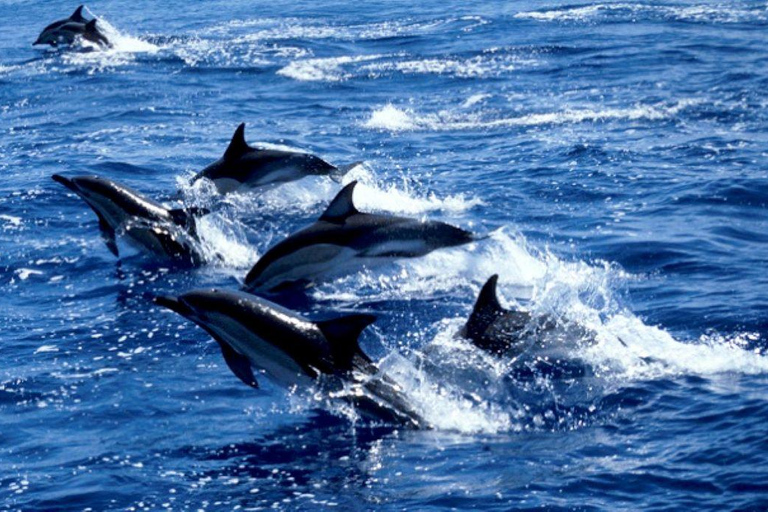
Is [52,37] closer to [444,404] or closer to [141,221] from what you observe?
[141,221]

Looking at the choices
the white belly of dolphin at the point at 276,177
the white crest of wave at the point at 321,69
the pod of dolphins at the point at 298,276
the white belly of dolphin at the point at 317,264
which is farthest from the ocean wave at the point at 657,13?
the white belly of dolphin at the point at 317,264

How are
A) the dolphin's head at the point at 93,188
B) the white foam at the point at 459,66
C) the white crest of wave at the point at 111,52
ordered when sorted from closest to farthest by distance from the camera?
1. the dolphin's head at the point at 93,188
2. the white foam at the point at 459,66
3. the white crest of wave at the point at 111,52

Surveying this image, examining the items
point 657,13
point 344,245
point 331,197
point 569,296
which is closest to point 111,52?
point 657,13

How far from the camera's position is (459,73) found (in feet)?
94.8

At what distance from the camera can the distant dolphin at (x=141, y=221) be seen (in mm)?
15500

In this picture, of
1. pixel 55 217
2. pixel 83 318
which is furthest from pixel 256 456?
pixel 55 217

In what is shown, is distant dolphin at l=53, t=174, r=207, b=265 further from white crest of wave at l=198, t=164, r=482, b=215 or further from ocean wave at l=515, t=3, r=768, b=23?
ocean wave at l=515, t=3, r=768, b=23

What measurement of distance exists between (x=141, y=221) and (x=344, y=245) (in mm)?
3047

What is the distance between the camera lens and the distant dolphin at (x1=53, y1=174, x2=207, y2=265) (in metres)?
15.5

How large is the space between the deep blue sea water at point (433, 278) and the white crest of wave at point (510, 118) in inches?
3.4

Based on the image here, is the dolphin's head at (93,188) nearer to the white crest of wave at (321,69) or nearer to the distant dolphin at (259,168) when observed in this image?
the distant dolphin at (259,168)

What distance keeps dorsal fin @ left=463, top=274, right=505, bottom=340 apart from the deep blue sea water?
0.15m

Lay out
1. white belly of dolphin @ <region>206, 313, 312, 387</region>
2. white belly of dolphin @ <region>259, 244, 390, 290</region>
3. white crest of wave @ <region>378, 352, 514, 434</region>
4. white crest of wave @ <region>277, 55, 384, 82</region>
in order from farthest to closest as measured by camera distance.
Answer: white crest of wave @ <region>277, 55, 384, 82</region>
white belly of dolphin @ <region>259, 244, 390, 290</region>
white belly of dolphin @ <region>206, 313, 312, 387</region>
white crest of wave @ <region>378, 352, 514, 434</region>

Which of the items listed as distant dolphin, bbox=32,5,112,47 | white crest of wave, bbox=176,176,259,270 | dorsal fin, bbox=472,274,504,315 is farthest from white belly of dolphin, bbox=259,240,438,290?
distant dolphin, bbox=32,5,112,47
